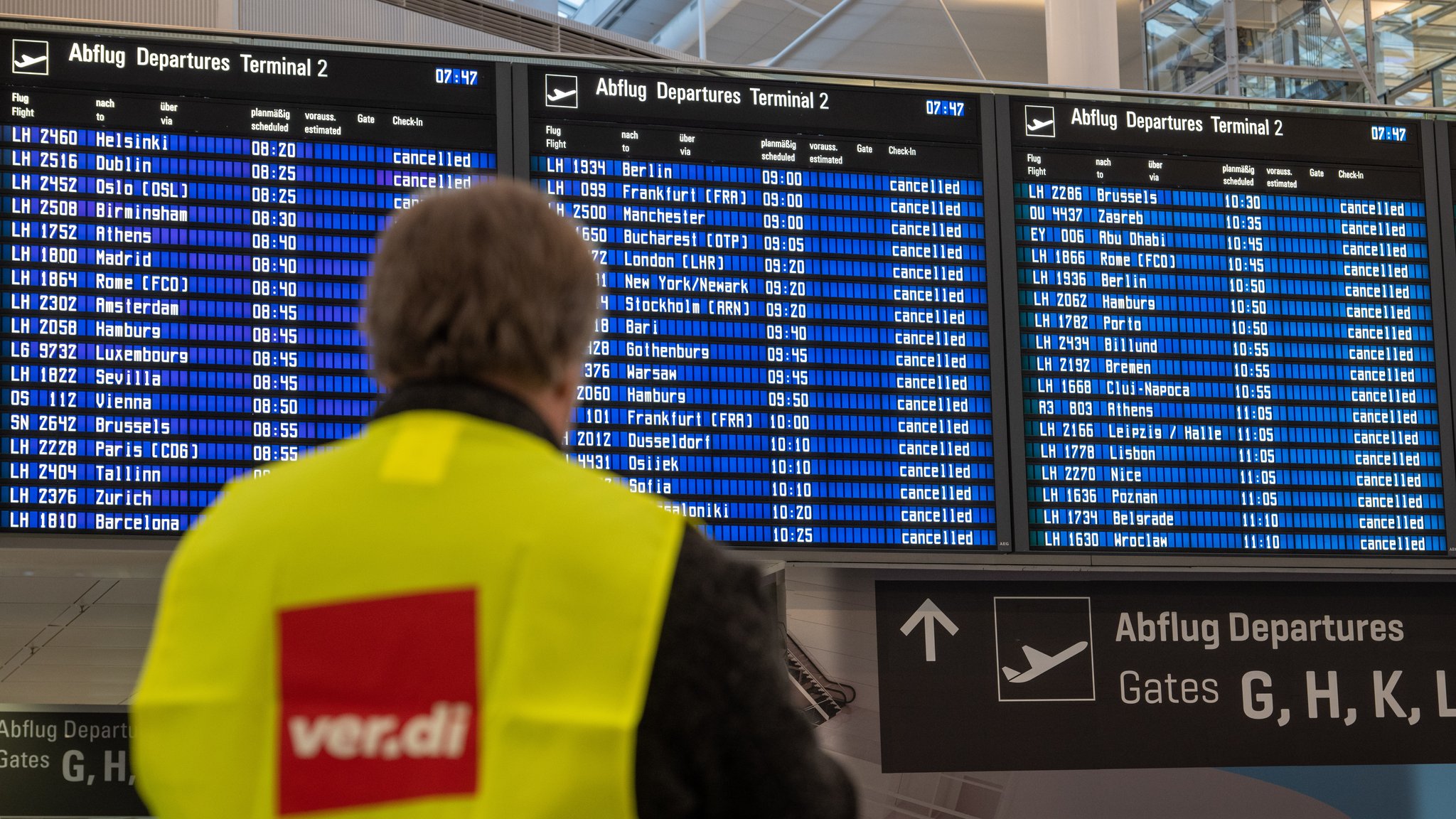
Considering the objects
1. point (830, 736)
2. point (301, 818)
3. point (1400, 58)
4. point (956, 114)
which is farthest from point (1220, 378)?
point (1400, 58)

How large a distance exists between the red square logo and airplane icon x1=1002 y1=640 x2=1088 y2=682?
3.58m

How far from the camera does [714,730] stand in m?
1.18

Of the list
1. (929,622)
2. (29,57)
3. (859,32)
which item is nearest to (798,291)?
(929,622)

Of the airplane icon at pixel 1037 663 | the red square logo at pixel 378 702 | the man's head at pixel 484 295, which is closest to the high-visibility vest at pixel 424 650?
the red square logo at pixel 378 702

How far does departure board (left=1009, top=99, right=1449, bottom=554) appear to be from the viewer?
4.46m

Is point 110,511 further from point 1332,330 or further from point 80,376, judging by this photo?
point 1332,330

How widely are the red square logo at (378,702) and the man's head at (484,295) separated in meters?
0.21

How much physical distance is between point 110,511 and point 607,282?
4.51 feet

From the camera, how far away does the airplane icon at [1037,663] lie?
4.57 metres

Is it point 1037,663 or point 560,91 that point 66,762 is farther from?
point 1037,663

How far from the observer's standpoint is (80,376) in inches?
155

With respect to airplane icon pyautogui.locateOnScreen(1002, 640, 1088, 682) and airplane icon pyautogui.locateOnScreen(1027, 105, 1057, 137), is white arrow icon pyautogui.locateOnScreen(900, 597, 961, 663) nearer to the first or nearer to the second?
airplane icon pyautogui.locateOnScreen(1002, 640, 1088, 682)

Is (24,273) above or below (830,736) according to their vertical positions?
above

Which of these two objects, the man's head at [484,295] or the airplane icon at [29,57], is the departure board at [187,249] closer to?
the airplane icon at [29,57]
